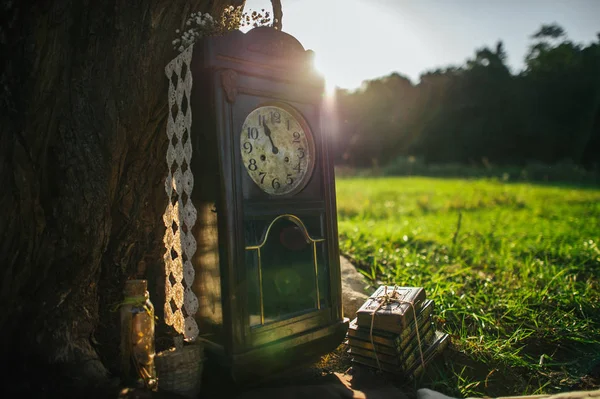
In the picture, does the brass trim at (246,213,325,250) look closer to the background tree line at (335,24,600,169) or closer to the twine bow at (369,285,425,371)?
the twine bow at (369,285,425,371)

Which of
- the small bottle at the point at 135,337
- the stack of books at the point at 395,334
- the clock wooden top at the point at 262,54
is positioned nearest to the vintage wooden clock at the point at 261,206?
the clock wooden top at the point at 262,54

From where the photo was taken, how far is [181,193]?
7.61 ft

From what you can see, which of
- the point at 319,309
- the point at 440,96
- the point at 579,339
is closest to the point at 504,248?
the point at 579,339

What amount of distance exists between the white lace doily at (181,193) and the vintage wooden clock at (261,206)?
0.07 m

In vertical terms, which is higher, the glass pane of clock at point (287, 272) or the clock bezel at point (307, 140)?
the clock bezel at point (307, 140)

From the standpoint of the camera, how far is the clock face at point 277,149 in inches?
93.3

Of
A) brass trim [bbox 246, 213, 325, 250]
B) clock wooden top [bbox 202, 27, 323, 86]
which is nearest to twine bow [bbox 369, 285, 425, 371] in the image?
brass trim [bbox 246, 213, 325, 250]

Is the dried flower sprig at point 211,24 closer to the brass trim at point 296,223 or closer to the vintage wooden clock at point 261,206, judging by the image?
the vintage wooden clock at point 261,206

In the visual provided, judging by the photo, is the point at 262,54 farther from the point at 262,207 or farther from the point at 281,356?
the point at 281,356

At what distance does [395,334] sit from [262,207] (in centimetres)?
116

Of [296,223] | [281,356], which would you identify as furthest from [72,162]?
[281,356]

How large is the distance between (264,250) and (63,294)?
3.49 ft

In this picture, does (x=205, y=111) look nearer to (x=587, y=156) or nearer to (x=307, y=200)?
(x=307, y=200)

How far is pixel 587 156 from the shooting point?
28.0 metres
